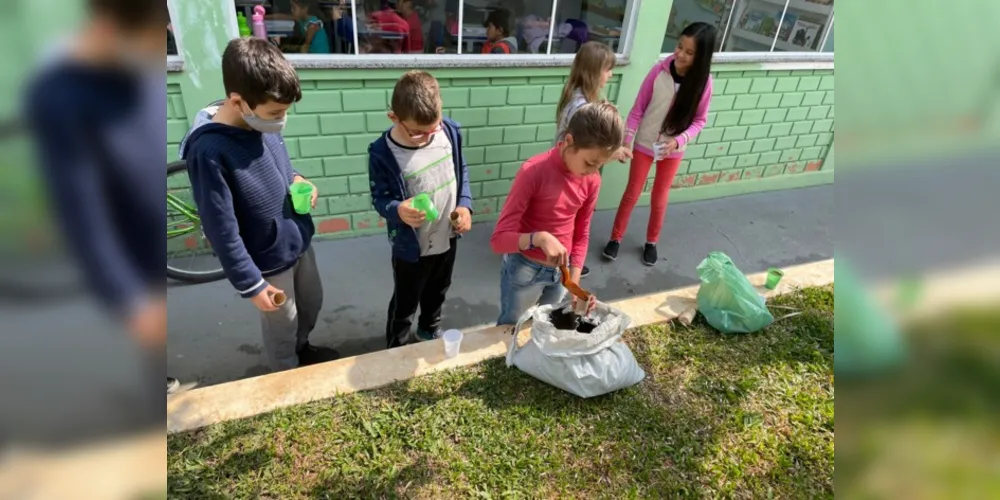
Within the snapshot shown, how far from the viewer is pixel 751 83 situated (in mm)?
4969

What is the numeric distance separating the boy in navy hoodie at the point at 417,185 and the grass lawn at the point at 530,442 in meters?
0.54

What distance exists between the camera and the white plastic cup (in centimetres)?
274

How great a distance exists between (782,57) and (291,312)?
4737mm

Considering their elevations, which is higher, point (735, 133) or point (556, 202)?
point (556, 202)

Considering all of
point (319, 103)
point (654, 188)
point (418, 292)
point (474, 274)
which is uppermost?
point (319, 103)

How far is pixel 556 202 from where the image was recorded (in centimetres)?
248

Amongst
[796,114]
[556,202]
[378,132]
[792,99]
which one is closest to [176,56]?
[378,132]

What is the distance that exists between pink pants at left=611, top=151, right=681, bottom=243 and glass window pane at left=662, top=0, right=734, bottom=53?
3.74ft

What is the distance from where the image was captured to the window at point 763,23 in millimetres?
4605

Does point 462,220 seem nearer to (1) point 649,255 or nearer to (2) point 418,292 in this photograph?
(2) point 418,292

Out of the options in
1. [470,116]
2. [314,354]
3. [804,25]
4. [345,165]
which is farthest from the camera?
[804,25]

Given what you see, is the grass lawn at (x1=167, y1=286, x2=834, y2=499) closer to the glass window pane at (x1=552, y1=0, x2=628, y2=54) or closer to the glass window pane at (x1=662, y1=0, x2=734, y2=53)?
the glass window pane at (x1=552, y1=0, x2=628, y2=54)

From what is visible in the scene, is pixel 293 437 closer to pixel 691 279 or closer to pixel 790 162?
pixel 691 279

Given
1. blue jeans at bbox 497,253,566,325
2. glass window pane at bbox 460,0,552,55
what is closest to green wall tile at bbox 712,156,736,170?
glass window pane at bbox 460,0,552,55
